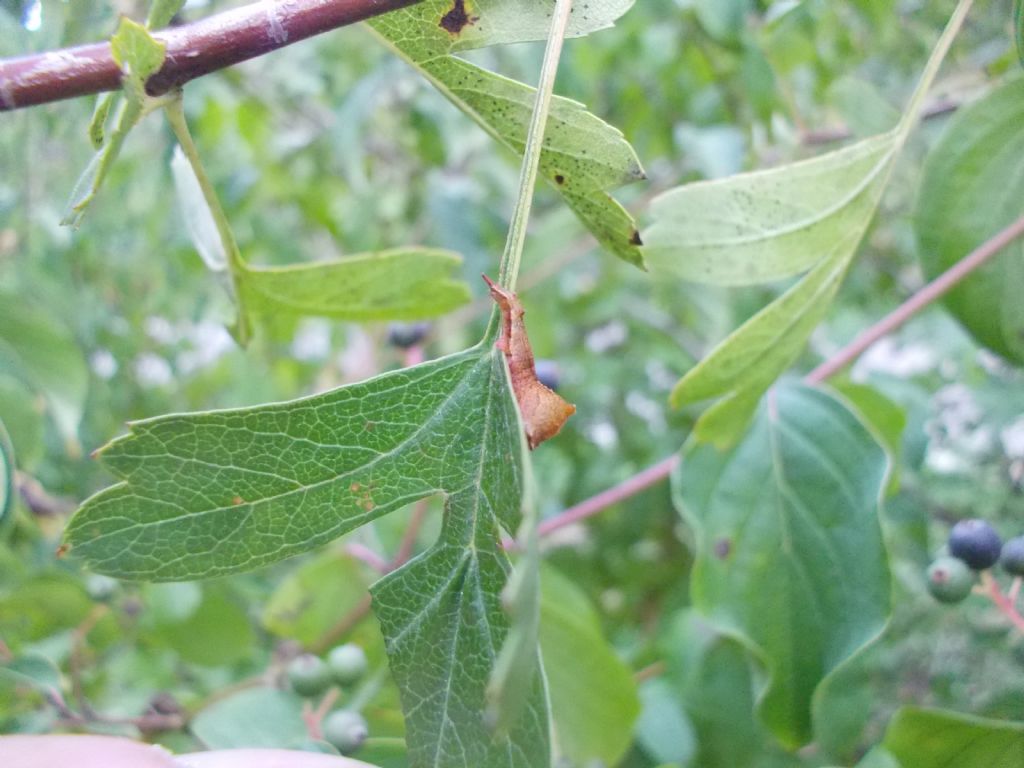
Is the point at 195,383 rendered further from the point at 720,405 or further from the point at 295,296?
the point at 720,405

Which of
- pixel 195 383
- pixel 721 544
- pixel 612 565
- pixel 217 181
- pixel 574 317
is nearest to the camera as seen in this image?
pixel 721 544

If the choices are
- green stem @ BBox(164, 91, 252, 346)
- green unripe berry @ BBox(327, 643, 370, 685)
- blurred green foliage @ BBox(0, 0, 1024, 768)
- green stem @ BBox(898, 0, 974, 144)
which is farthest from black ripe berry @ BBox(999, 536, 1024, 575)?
green stem @ BBox(164, 91, 252, 346)

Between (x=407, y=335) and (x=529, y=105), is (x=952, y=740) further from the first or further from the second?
(x=407, y=335)

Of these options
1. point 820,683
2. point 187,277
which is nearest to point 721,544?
point 820,683

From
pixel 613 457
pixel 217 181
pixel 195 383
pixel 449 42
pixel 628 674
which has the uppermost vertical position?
pixel 449 42

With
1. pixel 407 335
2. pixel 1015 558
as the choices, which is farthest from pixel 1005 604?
pixel 407 335

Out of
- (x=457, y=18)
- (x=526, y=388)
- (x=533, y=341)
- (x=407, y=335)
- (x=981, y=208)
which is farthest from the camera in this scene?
(x=533, y=341)

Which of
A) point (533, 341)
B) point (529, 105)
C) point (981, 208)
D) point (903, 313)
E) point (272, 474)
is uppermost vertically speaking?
point (529, 105)
